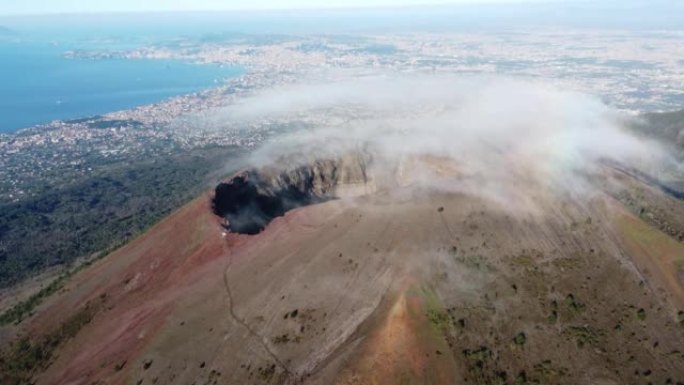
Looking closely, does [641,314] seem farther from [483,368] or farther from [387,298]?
[387,298]

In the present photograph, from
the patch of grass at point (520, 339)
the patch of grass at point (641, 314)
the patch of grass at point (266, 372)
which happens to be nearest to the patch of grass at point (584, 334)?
the patch of grass at point (520, 339)

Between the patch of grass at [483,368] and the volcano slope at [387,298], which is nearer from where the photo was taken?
the patch of grass at [483,368]

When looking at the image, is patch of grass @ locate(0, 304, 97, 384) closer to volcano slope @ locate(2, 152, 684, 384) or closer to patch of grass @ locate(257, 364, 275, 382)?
volcano slope @ locate(2, 152, 684, 384)

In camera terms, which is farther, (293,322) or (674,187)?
(674,187)

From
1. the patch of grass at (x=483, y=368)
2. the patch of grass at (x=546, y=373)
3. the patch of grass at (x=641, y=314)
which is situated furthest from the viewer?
the patch of grass at (x=641, y=314)

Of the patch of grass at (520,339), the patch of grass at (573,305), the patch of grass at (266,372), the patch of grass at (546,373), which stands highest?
the patch of grass at (573,305)

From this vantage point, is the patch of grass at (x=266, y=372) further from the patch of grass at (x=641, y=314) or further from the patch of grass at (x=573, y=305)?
the patch of grass at (x=641, y=314)

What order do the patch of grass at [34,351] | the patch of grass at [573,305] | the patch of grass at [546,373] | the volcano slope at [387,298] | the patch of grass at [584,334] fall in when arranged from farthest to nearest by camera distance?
the patch of grass at [34,351]
the patch of grass at [573,305]
the patch of grass at [584,334]
the volcano slope at [387,298]
the patch of grass at [546,373]

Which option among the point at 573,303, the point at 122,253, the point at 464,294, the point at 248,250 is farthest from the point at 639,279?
the point at 122,253

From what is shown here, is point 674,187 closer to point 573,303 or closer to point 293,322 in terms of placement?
point 573,303
